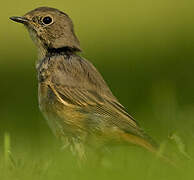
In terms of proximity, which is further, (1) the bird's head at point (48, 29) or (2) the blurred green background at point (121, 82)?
(1) the bird's head at point (48, 29)

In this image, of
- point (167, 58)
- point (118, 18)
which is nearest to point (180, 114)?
point (167, 58)

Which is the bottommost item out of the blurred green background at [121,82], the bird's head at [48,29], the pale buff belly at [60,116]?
the blurred green background at [121,82]

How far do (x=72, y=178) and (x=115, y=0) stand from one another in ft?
71.4

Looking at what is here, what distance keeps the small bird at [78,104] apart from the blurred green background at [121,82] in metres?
0.23

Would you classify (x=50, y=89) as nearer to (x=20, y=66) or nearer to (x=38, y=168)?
(x=38, y=168)

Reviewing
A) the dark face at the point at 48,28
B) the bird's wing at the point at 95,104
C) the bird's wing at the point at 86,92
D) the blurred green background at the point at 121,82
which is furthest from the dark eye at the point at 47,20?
the blurred green background at the point at 121,82

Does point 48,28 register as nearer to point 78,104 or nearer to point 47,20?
point 47,20

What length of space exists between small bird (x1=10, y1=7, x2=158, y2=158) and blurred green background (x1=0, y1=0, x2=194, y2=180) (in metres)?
0.23

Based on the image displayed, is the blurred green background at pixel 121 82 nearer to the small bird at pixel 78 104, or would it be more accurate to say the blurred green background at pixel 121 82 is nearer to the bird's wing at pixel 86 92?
the small bird at pixel 78 104

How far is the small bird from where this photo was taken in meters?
9.66

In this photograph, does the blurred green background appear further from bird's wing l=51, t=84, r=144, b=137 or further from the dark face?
the dark face

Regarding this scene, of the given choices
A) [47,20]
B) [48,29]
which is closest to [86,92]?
[48,29]

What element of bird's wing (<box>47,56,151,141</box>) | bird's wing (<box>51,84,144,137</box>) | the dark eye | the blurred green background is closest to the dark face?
the dark eye

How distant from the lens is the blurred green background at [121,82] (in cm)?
825
